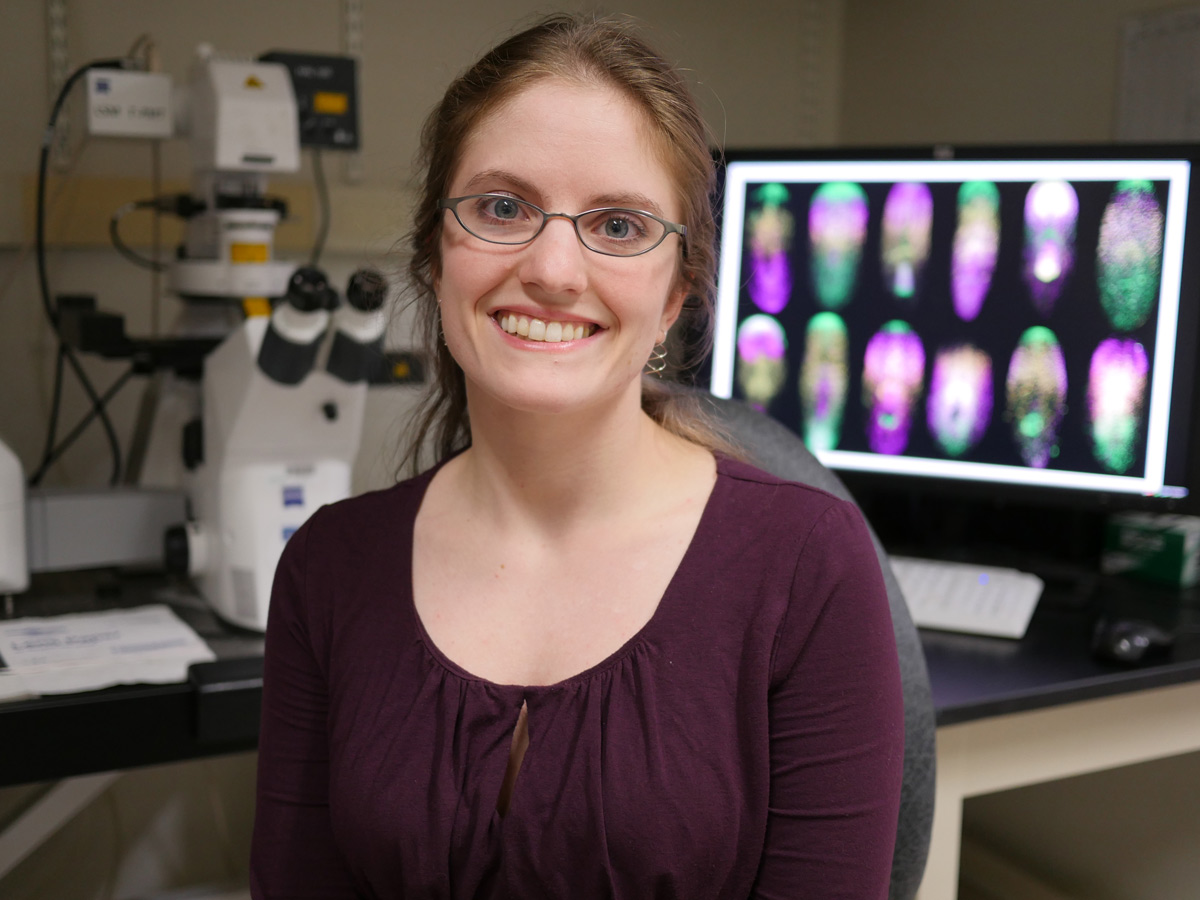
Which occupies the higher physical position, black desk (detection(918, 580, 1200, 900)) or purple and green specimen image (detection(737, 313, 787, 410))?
purple and green specimen image (detection(737, 313, 787, 410))

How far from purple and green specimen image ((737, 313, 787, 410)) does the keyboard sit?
12.2 inches

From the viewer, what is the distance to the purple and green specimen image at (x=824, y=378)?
5.23 feet

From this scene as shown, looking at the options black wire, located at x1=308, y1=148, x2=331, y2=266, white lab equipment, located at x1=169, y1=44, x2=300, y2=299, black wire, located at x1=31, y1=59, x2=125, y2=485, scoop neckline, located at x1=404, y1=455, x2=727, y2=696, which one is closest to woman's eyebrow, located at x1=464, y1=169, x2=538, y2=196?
scoop neckline, located at x1=404, y1=455, x2=727, y2=696

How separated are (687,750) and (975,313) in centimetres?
91

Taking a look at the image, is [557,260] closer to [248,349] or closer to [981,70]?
[248,349]

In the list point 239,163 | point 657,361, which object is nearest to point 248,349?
point 239,163

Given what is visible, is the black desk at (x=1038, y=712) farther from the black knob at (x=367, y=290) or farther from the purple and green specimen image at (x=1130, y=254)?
the black knob at (x=367, y=290)

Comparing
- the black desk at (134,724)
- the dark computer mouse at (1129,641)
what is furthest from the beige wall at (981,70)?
the black desk at (134,724)

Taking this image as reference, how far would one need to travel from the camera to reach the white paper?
119 centimetres

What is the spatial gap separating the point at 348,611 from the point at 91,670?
445 mm

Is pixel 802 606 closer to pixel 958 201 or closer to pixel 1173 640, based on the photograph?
pixel 1173 640

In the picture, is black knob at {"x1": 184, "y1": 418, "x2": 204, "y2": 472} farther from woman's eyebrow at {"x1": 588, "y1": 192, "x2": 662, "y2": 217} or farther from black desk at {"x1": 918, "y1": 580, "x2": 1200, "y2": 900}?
black desk at {"x1": 918, "y1": 580, "x2": 1200, "y2": 900}

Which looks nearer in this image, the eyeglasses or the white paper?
the eyeglasses

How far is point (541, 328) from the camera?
853 mm
